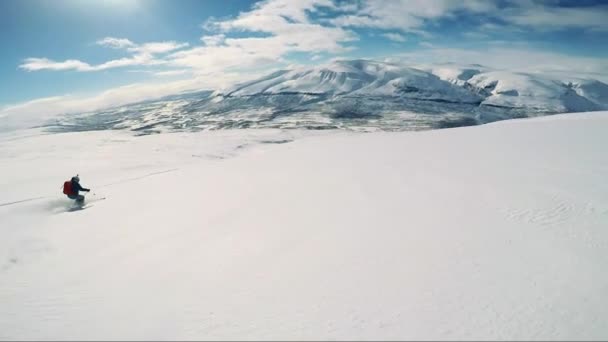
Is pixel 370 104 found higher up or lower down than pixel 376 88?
lower down

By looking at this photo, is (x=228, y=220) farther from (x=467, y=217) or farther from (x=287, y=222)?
Answer: (x=467, y=217)

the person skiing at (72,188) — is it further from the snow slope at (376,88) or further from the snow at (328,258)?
the snow slope at (376,88)

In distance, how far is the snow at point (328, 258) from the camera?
185 inches

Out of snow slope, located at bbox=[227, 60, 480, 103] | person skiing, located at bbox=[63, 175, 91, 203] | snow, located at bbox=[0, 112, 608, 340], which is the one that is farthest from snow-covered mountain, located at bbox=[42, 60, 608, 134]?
person skiing, located at bbox=[63, 175, 91, 203]

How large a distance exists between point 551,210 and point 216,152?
31215mm

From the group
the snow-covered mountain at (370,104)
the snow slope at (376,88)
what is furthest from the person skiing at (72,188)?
the snow slope at (376,88)

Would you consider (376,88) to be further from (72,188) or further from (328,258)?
(328,258)

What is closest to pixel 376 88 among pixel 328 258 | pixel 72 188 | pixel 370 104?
pixel 370 104

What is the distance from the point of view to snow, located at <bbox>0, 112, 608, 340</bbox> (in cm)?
469

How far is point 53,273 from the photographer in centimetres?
655

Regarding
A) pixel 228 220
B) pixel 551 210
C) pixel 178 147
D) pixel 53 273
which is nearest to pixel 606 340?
pixel 551 210

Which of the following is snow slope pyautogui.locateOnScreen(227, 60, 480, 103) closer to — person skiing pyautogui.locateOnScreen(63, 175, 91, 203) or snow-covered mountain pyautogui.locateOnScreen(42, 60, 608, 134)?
snow-covered mountain pyautogui.locateOnScreen(42, 60, 608, 134)

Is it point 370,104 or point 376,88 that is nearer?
point 370,104

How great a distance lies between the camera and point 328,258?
6492mm
